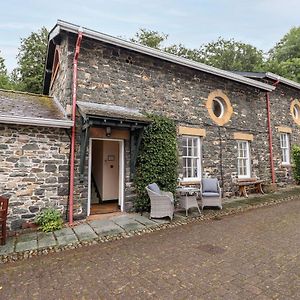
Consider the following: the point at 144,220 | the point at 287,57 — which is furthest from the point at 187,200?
the point at 287,57

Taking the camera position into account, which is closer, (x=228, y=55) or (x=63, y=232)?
(x=63, y=232)

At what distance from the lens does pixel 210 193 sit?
7.39m

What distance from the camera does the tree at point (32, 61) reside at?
1669 centimetres

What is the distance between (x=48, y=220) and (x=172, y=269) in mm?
3599

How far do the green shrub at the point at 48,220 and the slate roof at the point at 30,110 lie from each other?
2.29 metres

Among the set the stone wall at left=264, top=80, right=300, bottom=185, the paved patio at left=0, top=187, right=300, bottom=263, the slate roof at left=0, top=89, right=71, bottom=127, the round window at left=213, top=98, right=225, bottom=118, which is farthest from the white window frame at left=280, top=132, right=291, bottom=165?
the slate roof at left=0, top=89, right=71, bottom=127

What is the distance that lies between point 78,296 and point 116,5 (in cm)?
887

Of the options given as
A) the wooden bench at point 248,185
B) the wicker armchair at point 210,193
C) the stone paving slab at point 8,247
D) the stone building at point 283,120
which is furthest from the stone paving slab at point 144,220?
the stone building at point 283,120

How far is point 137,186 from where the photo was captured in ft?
23.0

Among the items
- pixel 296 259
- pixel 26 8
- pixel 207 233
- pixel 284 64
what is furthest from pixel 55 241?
pixel 284 64

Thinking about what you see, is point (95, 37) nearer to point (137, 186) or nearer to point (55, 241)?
point (137, 186)

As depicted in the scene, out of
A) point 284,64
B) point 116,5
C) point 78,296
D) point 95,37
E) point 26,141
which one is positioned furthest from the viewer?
point 284,64

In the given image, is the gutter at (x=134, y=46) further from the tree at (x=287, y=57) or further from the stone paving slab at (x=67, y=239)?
the tree at (x=287, y=57)

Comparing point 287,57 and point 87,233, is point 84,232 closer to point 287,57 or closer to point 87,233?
point 87,233
